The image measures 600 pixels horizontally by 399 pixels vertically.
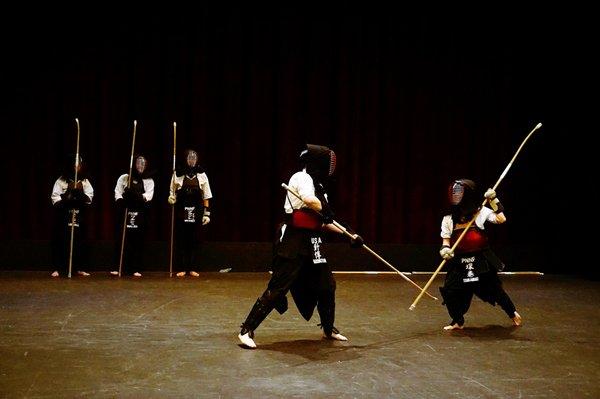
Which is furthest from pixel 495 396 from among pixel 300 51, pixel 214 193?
pixel 300 51

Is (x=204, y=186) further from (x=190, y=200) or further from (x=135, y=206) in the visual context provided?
(x=135, y=206)

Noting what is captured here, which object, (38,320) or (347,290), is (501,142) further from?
(38,320)

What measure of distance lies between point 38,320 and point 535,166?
24.1ft

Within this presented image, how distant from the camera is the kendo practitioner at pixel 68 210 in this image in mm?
7812

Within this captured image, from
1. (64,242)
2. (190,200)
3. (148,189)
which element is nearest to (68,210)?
(64,242)

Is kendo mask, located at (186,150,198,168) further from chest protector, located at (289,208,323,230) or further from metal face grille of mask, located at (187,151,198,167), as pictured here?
chest protector, located at (289,208,323,230)

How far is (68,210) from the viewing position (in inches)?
309

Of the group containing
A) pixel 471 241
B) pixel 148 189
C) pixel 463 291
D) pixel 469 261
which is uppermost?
pixel 148 189

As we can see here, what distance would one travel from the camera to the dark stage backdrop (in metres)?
8.41

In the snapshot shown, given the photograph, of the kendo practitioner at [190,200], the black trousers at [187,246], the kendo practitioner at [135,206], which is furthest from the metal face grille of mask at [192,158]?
the black trousers at [187,246]

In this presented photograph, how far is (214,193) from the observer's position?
8773mm

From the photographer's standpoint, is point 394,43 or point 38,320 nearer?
point 38,320

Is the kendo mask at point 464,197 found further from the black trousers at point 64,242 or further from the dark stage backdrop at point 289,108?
the black trousers at point 64,242

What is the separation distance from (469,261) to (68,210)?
516 centimetres
